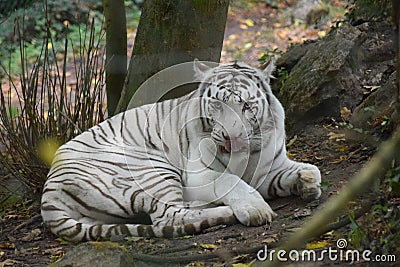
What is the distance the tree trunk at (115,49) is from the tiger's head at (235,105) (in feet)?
5.68

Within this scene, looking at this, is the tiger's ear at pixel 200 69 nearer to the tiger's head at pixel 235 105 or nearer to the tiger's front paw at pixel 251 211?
the tiger's head at pixel 235 105

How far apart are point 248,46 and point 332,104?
Answer: 18.3 ft

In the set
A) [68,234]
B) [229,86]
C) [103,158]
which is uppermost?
[229,86]

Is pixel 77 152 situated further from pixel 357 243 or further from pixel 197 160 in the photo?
pixel 357 243

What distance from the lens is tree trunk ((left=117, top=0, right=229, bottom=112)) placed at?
17.2 ft

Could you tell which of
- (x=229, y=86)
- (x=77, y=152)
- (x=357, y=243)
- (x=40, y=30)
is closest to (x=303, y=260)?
(x=357, y=243)

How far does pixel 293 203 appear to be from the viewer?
172 inches

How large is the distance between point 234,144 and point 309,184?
530 millimetres

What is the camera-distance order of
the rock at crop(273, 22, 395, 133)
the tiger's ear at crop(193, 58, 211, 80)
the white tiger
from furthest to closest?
1. the rock at crop(273, 22, 395, 133)
2. the tiger's ear at crop(193, 58, 211, 80)
3. the white tiger

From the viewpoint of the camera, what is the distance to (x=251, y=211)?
4.07 metres

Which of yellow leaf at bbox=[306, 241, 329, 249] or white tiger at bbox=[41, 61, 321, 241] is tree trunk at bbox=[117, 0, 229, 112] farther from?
yellow leaf at bbox=[306, 241, 329, 249]

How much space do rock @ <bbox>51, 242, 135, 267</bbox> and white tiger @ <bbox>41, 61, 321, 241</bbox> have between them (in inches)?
35.6

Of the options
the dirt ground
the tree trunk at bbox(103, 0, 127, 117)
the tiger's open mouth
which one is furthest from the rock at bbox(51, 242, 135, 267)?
the tree trunk at bbox(103, 0, 127, 117)

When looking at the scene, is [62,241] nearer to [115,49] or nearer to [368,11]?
[115,49]
